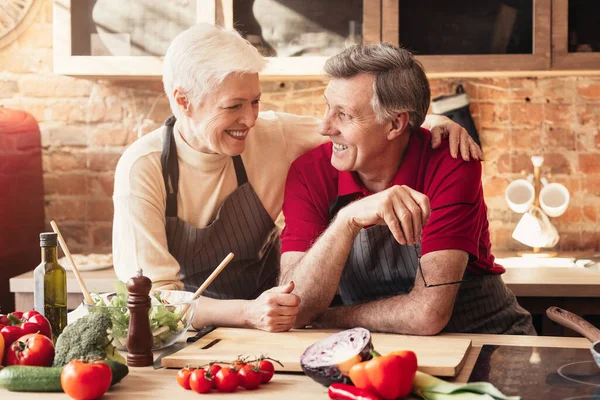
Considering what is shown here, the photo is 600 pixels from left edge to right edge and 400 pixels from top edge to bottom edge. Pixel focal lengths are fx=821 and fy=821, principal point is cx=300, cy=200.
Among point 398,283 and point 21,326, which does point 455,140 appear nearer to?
point 398,283

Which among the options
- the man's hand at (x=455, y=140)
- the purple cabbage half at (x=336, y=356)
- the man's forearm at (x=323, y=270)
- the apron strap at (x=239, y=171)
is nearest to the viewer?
the purple cabbage half at (x=336, y=356)

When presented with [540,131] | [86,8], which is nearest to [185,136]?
[86,8]

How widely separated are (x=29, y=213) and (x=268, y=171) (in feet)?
5.48

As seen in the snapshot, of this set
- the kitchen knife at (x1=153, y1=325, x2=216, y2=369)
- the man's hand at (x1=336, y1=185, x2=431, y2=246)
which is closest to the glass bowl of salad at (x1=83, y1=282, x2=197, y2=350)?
the kitchen knife at (x1=153, y1=325, x2=216, y2=369)

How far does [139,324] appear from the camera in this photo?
1.65 metres

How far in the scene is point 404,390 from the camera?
140cm

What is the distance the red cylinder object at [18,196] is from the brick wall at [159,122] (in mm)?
94

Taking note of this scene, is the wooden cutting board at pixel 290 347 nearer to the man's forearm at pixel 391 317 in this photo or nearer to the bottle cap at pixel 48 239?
the man's forearm at pixel 391 317

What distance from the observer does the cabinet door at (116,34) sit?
3387 millimetres

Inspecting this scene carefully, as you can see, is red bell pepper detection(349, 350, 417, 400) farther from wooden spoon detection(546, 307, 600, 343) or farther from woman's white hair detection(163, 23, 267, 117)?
woman's white hair detection(163, 23, 267, 117)

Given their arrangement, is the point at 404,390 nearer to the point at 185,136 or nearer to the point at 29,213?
the point at 185,136

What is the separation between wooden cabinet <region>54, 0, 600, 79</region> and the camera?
3.27 meters

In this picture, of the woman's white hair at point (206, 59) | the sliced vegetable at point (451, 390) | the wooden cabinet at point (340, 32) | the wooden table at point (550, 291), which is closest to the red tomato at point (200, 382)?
the sliced vegetable at point (451, 390)

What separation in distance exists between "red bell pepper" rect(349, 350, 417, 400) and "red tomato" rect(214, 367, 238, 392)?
22 cm
